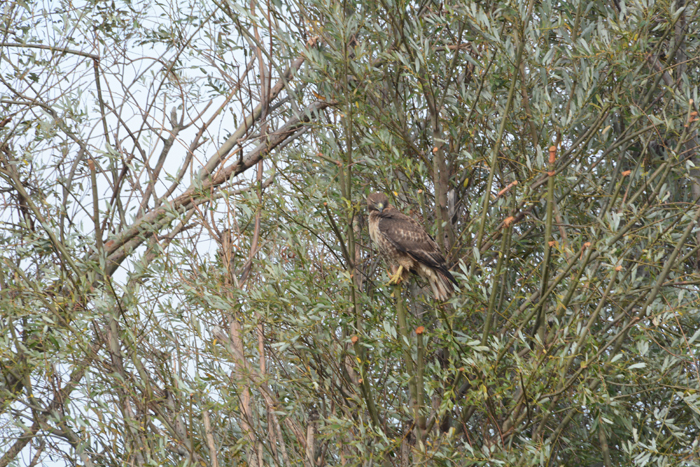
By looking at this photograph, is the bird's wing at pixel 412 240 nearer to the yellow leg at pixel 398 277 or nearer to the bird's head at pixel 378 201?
the bird's head at pixel 378 201

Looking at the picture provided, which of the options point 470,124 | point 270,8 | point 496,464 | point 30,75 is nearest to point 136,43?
point 30,75

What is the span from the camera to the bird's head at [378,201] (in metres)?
6.67

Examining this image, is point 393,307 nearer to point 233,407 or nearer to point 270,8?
point 233,407

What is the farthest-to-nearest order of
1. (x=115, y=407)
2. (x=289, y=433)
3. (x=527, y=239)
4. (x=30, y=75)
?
(x=30, y=75) → (x=527, y=239) → (x=289, y=433) → (x=115, y=407)

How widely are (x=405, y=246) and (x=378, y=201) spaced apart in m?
0.59

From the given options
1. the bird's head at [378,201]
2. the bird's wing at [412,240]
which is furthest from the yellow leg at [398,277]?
the bird's head at [378,201]

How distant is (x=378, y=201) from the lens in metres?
6.69

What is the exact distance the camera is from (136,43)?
31.9 feet

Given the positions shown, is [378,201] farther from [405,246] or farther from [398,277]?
[398,277]

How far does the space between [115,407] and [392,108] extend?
149 inches

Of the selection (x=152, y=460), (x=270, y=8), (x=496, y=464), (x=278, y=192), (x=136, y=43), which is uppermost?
(x=136, y=43)

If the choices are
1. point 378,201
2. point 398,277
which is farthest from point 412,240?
point 378,201

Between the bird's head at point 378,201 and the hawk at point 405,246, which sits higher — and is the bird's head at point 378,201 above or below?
above

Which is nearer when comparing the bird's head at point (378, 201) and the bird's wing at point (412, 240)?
the bird's wing at point (412, 240)
